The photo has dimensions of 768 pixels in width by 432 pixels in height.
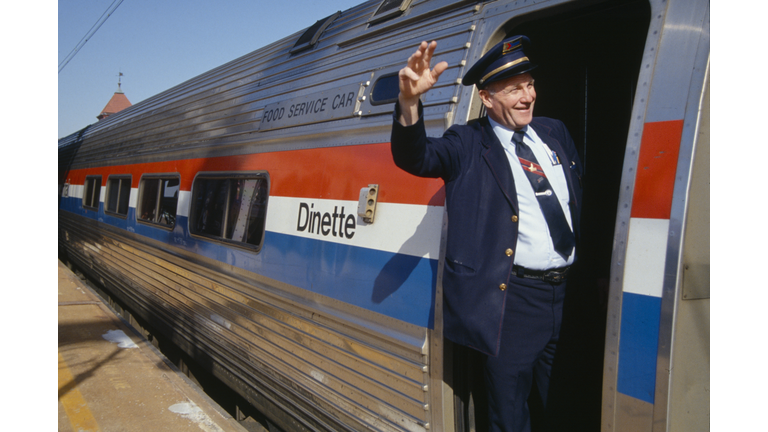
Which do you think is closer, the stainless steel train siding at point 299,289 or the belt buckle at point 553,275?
the belt buckle at point 553,275

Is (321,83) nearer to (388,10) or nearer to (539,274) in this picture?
(388,10)

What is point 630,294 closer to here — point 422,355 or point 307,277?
point 422,355

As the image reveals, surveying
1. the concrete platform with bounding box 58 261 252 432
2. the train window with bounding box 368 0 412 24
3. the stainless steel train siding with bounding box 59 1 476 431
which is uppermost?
the train window with bounding box 368 0 412 24

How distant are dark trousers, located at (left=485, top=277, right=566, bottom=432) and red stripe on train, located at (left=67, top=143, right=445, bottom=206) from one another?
0.55 metres

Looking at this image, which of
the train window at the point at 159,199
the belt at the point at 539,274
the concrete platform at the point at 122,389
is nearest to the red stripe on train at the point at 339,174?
the belt at the point at 539,274

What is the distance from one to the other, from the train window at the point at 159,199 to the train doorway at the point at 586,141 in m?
3.52

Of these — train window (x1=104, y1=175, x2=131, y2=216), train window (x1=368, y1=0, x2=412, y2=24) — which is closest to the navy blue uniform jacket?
train window (x1=368, y1=0, x2=412, y2=24)

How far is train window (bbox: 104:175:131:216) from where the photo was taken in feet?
20.6

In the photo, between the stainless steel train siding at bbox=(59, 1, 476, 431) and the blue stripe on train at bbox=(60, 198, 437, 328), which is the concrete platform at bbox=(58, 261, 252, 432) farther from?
the blue stripe on train at bbox=(60, 198, 437, 328)

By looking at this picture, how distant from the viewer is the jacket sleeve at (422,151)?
1568mm

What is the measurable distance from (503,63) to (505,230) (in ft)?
2.13

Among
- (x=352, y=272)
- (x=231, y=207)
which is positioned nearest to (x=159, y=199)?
(x=231, y=207)

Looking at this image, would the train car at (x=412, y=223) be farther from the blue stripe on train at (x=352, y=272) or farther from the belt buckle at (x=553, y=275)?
the belt buckle at (x=553, y=275)

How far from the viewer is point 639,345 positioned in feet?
5.12
